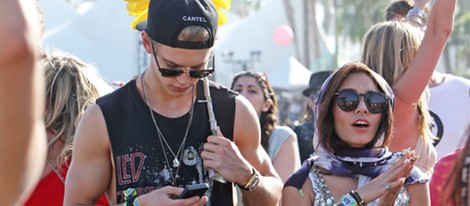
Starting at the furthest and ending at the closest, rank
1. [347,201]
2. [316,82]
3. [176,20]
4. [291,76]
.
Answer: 1. [291,76]
2. [316,82]
3. [347,201]
4. [176,20]

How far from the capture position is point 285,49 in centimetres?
2770

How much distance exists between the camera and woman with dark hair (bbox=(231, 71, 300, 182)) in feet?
20.2

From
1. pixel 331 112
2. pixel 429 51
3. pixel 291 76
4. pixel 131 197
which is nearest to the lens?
pixel 131 197

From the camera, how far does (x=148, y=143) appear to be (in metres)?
3.53

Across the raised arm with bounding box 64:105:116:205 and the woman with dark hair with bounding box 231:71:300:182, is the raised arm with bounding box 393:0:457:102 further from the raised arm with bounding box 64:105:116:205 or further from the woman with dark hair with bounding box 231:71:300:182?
the woman with dark hair with bounding box 231:71:300:182

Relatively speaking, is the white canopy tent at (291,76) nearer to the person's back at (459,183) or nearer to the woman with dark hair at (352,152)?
the woman with dark hair at (352,152)

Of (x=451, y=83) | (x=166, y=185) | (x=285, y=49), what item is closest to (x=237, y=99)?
(x=166, y=185)

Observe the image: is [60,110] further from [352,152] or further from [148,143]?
[352,152]

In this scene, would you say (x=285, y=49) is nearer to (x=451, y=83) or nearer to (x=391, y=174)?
(x=451, y=83)

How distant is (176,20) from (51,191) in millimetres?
1151

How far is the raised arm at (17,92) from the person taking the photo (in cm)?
149

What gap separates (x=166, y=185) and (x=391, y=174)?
0.92 metres

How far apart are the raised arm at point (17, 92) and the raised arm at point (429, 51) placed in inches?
117

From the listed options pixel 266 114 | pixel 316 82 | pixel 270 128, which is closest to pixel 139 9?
pixel 270 128
